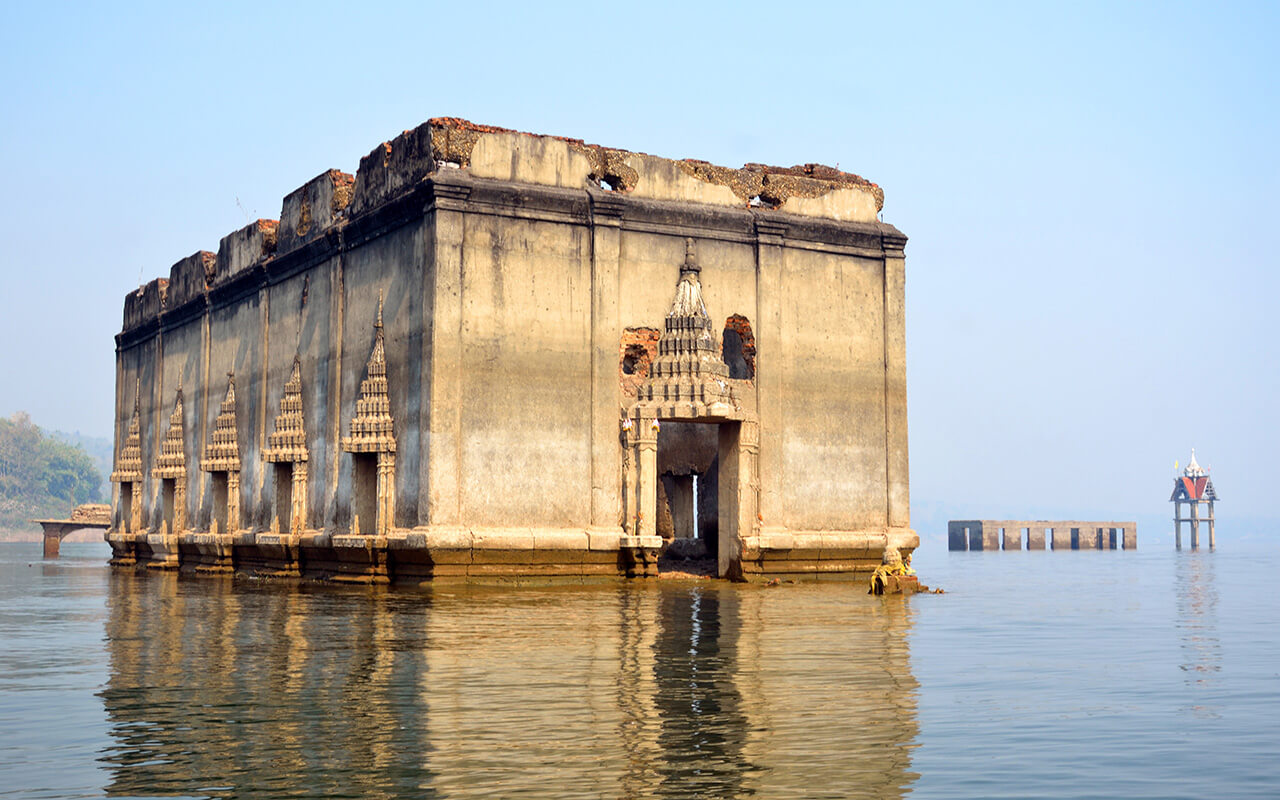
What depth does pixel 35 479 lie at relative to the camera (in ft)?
510

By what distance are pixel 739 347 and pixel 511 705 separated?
2016 cm

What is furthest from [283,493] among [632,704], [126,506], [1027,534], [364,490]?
[1027,534]

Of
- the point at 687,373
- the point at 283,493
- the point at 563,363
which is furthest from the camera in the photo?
the point at 283,493

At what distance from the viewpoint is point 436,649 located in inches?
537

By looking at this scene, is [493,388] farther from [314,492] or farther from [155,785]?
[155,785]

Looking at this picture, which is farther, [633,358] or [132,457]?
[132,457]

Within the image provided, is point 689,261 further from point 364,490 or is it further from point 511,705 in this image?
point 511,705

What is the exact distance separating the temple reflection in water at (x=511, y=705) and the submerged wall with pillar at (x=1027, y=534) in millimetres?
79509

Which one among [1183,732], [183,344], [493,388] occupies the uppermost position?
[183,344]

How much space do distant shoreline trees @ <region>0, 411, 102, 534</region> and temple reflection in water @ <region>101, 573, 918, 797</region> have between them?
Answer: 147 metres

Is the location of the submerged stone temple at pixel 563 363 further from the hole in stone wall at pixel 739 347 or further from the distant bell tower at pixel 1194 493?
the distant bell tower at pixel 1194 493

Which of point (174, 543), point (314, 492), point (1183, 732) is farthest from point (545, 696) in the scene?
point (174, 543)

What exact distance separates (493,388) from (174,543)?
639 inches

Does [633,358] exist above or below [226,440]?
above
